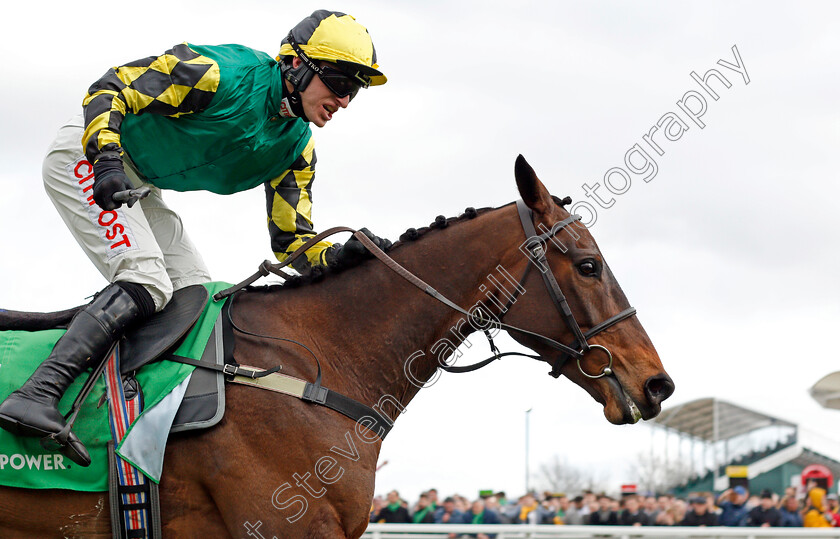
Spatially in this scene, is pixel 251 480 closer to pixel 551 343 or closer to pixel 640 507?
pixel 551 343

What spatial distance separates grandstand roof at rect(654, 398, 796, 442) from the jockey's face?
892 inches

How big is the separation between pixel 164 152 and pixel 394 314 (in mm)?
1404

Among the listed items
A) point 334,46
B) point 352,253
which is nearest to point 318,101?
point 334,46

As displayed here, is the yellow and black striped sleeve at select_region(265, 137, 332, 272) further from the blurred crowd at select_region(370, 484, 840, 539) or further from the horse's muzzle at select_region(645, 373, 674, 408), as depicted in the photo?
the blurred crowd at select_region(370, 484, 840, 539)

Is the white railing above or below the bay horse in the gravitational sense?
above

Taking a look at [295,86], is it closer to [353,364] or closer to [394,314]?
[394,314]

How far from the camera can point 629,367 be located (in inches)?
168

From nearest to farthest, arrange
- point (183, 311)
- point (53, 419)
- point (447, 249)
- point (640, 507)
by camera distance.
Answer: point (53, 419), point (183, 311), point (447, 249), point (640, 507)

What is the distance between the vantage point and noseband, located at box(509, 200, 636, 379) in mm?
4297

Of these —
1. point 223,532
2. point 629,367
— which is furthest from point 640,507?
point 223,532

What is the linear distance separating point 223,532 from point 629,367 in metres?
1.97

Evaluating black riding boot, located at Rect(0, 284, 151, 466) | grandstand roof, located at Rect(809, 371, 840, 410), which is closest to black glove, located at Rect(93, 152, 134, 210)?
black riding boot, located at Rect(0, 284, 151, 466)

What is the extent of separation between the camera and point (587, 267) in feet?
14.3

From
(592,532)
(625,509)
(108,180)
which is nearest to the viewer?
(108,180)
